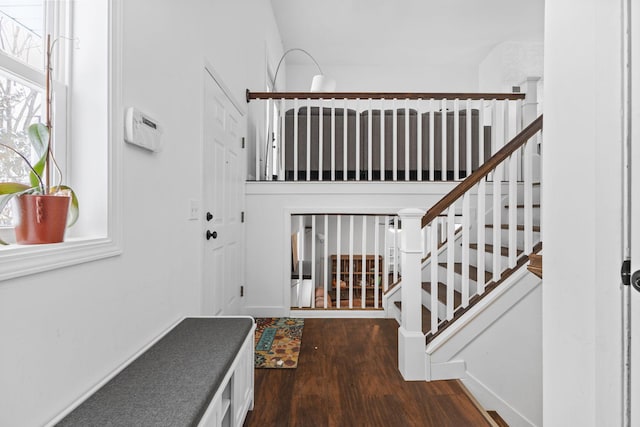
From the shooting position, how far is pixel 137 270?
1331 millimetres

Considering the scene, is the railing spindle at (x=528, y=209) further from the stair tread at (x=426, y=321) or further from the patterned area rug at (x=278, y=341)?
the patterned area rug at (x=278, y=341)

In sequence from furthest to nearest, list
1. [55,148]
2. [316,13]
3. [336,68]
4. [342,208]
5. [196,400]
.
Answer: [336,68] < [316,13] < [342,208] < [55,148] < [196,400]

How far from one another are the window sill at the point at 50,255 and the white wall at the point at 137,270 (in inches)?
1.1

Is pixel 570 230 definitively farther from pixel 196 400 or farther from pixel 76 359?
pixel 76 359

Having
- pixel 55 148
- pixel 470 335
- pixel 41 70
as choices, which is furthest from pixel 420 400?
pixel 41 70

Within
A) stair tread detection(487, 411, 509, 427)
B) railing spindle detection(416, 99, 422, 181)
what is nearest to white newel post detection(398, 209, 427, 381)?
stair tread detection(487, 411, 509, 427)

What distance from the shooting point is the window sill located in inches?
30.3

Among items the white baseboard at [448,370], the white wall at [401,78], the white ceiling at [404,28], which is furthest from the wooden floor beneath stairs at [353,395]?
the white wall at [401,78]

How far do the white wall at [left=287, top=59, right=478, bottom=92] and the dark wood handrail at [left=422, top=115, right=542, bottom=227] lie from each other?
15.7ft

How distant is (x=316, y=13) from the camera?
4.72 metres

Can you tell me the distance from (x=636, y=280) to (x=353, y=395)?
162 centimetres

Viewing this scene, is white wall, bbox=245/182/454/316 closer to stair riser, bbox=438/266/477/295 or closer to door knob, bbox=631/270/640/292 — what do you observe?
stair riser, bbox=438/266/477/295

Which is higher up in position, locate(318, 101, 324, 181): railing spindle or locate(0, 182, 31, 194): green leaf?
locate(318, 101, 324, 181): railing spindle

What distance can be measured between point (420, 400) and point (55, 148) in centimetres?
203
